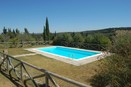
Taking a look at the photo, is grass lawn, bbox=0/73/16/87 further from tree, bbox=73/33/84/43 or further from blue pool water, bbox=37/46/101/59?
tree, bbox=73/33/84/43

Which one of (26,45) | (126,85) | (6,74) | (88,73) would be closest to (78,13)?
(26,45)

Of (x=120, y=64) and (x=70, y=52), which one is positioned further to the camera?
(x=70, y=52)

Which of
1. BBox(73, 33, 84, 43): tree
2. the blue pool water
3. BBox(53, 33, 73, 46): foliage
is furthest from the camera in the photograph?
BBox(53, 33, 73, 46): foliage

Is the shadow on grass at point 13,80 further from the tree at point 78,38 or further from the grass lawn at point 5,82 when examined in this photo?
the tree at point 78,38

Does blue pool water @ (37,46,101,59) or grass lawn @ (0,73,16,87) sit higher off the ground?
grass lawn @ (0,73,16,87)

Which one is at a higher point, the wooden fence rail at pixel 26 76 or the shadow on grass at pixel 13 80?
the wooden fence rail at pixel 26 76

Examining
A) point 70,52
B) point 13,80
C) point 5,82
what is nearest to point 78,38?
point 70,52

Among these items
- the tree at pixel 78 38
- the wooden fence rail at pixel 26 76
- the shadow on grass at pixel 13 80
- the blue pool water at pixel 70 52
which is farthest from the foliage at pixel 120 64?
the tree at pixel 78 38

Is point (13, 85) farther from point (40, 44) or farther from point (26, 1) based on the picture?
point (40, 44)

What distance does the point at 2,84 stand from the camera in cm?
555

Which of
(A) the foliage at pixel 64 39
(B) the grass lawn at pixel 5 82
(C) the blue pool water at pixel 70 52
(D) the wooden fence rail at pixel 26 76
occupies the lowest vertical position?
(C) the blue pool water at pixel 70 52

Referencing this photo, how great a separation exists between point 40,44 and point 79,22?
10.6m

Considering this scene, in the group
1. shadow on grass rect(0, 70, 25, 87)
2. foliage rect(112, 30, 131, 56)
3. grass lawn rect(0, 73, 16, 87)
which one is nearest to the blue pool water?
shadow on grass rect(0, 70, 25, 87)

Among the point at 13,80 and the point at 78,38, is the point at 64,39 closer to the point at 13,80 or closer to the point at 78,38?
the point at 78,38
